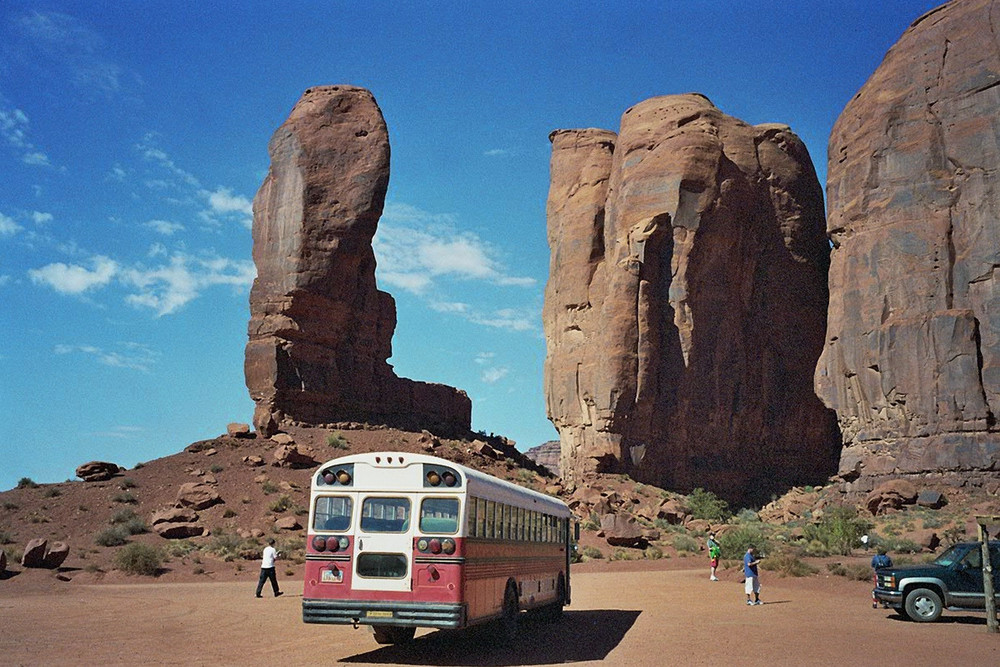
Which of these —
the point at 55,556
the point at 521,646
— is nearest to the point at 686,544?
the point at 55,556

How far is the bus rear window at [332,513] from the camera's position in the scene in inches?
486

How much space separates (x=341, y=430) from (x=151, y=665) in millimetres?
36742

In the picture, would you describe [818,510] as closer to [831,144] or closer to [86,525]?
[831,144]

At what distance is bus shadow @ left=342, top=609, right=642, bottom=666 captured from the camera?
12570 mm

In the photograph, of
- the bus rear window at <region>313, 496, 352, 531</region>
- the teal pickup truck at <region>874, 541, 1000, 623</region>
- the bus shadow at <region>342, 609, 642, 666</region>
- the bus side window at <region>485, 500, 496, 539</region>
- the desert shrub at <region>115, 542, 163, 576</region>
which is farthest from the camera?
the desert shrub at <region>115, 542, 163, 576</region>

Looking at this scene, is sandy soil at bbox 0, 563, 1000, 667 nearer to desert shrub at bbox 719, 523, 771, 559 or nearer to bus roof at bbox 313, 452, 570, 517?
bus roof at bbox 313, 452, 570, 517

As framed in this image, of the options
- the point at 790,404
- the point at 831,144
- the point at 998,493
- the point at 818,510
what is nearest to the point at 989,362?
the point at 998,493

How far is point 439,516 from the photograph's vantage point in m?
12.0

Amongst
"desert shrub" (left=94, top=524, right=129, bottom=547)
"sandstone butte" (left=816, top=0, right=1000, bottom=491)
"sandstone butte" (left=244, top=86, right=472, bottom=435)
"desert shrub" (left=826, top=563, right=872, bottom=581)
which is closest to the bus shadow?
"desert shrub" (left=826, top=563, right=872, bottom=581)

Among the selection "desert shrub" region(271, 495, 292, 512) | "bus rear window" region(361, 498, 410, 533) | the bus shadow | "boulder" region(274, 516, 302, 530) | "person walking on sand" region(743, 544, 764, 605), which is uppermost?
"desert shrub" region(271, 495, 292, 512)

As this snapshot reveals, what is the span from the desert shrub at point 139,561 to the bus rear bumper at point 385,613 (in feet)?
62.4

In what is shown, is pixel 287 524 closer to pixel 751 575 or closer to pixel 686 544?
pixel 686 544

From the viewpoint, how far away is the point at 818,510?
4266 cm

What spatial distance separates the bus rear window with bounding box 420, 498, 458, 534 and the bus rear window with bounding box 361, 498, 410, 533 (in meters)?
0.26
